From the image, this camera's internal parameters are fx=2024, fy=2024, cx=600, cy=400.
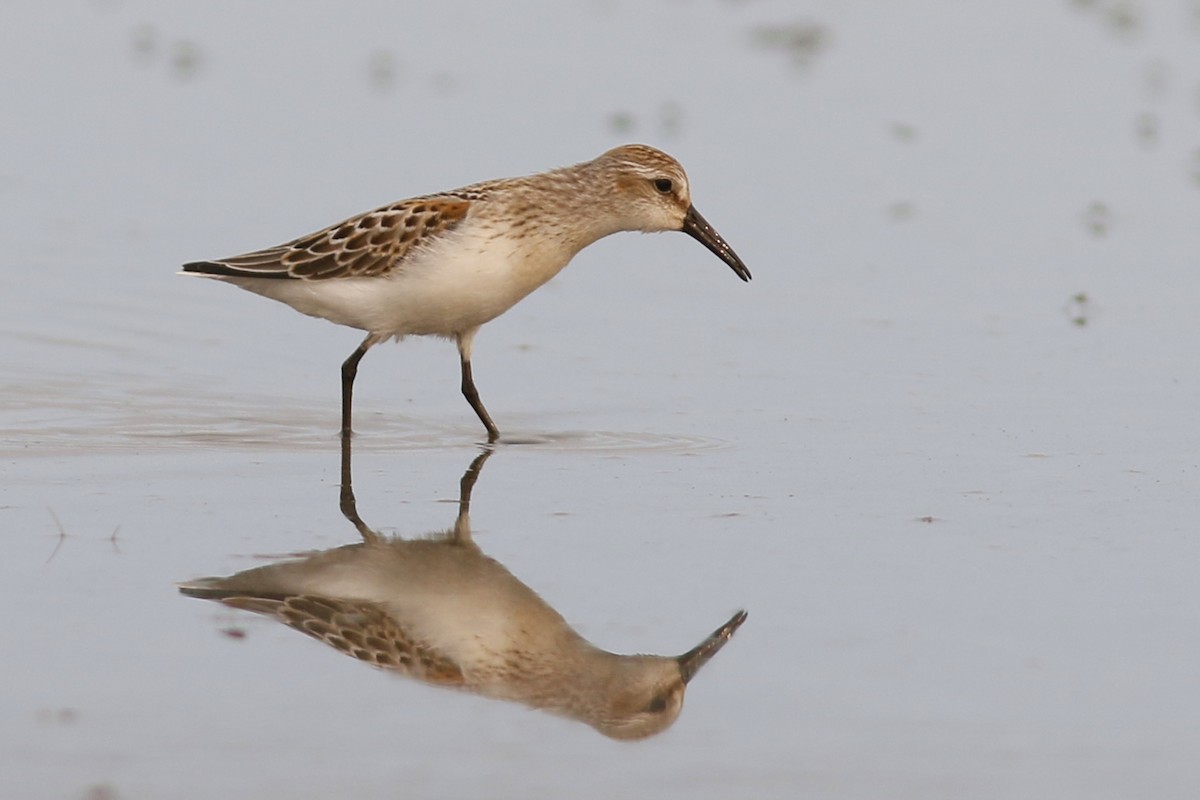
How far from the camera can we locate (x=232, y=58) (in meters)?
20.5

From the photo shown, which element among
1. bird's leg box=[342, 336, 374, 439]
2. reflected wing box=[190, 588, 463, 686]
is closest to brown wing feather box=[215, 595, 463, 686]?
reflected wing box=[190, 588, 463, 686]

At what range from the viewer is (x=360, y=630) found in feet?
22.9

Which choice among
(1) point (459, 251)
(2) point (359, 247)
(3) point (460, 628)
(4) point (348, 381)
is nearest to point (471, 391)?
(4) point (348, 381)

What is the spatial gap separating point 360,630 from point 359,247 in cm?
403

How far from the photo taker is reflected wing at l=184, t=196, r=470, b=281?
10453 mm

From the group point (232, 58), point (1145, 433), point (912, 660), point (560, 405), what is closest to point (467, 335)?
point (560, 405)

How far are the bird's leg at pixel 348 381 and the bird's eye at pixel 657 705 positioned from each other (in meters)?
4.17

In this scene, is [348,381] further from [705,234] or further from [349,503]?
[705,234]

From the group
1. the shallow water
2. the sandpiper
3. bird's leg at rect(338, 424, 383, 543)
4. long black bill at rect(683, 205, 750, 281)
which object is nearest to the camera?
the shallow water

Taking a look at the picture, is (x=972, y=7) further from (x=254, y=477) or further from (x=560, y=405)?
(x=254, y=477)

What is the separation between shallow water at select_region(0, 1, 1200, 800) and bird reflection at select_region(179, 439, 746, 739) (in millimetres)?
112

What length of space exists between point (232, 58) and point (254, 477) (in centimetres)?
1202

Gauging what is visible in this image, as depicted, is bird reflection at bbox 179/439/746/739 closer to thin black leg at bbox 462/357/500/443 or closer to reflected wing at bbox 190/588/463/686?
reflected wing at bbox 190/588/463/686

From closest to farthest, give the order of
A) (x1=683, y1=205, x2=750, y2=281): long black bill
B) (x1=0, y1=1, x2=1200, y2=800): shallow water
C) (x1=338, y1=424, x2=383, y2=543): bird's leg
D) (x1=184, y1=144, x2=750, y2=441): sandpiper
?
(x1=0, y1=1, x2=1200, y2=800): shallow water → (x1=338, y1=424, x2=383, y2=543): bird's leg → (x1=184, y1=144, x2=750, y2=441): sandpiper → (x1=683, y1=205, x2=750, y2=281): long black bill
